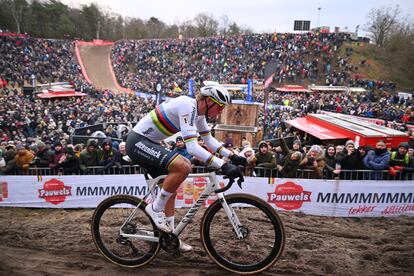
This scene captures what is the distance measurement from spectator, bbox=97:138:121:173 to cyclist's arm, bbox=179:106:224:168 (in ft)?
18.3

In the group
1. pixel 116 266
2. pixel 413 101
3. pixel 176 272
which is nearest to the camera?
pixel 176 272

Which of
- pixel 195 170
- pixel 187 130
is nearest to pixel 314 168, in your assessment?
pixel 195 170

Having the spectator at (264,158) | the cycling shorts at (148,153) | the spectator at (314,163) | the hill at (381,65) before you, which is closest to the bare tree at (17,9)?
the hill at (381,65)

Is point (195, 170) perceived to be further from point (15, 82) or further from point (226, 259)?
point (15, 82)

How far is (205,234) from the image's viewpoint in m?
3.70

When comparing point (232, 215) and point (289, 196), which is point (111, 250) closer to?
point (232, 215)

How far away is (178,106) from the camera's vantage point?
3455 mm

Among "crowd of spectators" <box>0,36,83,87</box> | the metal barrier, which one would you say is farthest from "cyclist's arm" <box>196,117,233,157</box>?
"crowd of spectators" <box>0,36,83,87</box>

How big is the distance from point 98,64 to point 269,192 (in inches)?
2110

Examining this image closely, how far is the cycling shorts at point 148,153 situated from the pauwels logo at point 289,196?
480 cm

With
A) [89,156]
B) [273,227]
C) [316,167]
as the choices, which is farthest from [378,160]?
[89,156]

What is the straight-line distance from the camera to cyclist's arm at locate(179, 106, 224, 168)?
10.9 ft

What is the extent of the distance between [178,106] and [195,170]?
512 centimetres

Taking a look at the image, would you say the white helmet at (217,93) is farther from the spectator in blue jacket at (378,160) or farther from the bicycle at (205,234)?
the spectator in blue jacket at (378,160)
